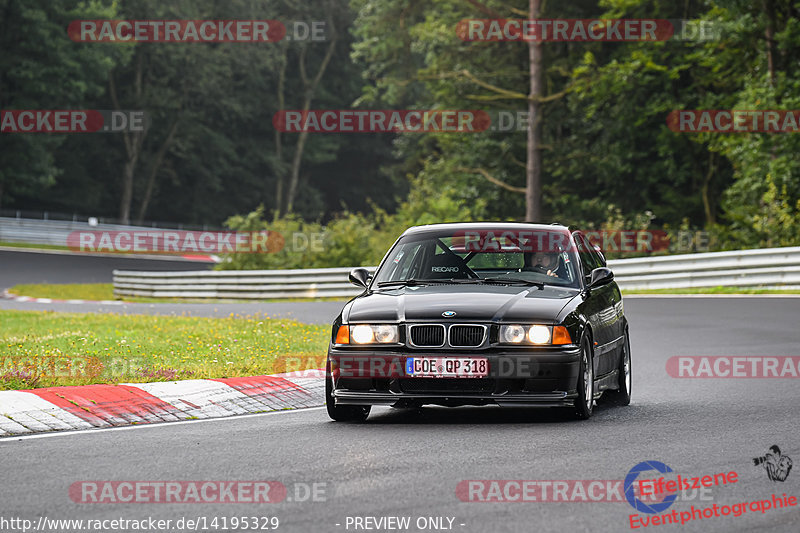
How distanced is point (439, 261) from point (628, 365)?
2.15m

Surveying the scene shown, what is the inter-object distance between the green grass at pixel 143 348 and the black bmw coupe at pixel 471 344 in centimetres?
302

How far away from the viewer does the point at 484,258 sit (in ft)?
35.4

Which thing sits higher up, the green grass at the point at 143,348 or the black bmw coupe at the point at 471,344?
the black bmw coupe at the point at 471,344

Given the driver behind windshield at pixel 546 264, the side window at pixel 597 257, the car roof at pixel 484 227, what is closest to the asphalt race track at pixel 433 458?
the driver behind windshield at pixel 546 264

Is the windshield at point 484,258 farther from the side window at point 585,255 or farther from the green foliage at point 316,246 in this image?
the green foliage at point 316,246

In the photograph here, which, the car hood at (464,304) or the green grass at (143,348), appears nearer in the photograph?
the car hood at (464,304)

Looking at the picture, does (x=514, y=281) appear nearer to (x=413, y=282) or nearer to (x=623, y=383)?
(x=413, y=282)

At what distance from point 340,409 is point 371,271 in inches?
551

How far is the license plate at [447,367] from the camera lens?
9195mm

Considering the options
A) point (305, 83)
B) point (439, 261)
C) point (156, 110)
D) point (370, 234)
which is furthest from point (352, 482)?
point (305, 83)

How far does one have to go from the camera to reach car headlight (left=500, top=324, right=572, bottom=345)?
30.4 feet

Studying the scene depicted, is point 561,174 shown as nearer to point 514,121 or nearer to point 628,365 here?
point 514,121

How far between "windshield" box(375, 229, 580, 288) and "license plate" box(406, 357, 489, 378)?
4.21ft

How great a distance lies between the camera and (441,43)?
4334 centimetres
